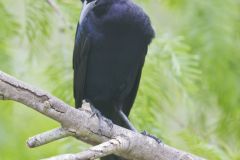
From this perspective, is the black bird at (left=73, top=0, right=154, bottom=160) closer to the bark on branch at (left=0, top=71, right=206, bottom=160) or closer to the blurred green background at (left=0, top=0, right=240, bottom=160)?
the blurred green background at (left=0, top=0, right=240, bottom=160)

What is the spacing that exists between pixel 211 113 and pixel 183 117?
23cm

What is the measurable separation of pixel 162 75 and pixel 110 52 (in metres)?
0.66

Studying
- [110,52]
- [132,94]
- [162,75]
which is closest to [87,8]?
[110,52]

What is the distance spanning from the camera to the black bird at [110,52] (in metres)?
4.58

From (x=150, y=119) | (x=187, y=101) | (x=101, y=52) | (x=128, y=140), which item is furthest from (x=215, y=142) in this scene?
(x=128, y=140)

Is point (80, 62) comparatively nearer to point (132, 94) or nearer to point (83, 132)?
point (132, 94)

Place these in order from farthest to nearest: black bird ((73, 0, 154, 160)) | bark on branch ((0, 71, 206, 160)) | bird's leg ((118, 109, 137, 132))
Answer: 1. bird's leg ((118, 109, 137, 132))
2. black bird ((73, 0, 154, 160))
3. bark on branch ((0, 71, 206, 160))

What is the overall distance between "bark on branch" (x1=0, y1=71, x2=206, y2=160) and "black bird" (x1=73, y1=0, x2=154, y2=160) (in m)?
0.80

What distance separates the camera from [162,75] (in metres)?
5.22

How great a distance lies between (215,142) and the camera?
5.32 m

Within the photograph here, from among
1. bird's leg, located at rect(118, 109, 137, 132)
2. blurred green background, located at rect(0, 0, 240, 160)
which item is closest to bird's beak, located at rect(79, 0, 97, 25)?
blurred green background, located at rect(0, 0, 240, 160)

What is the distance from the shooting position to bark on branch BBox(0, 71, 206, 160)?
3.40m

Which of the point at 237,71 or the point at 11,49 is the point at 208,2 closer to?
the point at 237,71

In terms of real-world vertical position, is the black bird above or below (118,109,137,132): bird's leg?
above
